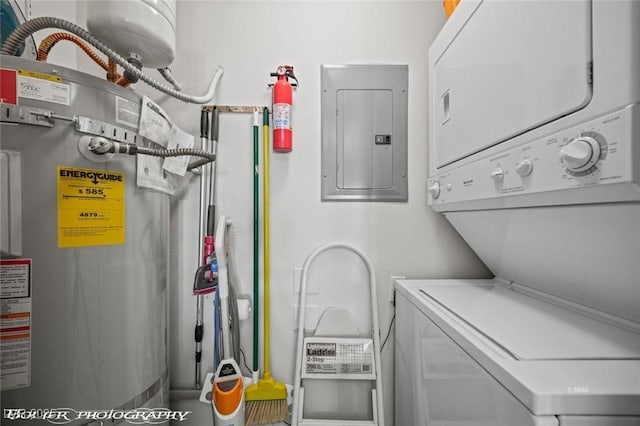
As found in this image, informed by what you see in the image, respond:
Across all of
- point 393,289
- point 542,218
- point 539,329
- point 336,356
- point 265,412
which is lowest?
point 265,412

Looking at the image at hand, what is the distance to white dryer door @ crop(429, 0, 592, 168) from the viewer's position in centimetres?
50

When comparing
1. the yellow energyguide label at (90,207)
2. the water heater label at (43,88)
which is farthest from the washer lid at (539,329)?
the water heater label at (43,88)

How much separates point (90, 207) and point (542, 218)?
1.16m

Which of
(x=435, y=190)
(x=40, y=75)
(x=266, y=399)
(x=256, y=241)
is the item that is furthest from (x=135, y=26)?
(x=266, y=399)

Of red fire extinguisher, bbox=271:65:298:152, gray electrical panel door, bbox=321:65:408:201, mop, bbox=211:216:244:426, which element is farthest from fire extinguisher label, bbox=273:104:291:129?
mop, bbox=211:216:244:426

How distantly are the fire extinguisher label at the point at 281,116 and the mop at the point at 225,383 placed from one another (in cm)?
55

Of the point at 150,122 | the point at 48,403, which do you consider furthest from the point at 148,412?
the point at 150,122

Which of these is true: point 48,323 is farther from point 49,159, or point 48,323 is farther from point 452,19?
point 452,19

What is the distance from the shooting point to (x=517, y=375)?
0.43 meters

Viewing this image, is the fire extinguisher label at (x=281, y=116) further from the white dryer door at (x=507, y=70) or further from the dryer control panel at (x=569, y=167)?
the dryer control panel at (x=569, y=167)

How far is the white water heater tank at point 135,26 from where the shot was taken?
753 mm

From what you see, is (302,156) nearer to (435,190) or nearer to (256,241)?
(256,241)

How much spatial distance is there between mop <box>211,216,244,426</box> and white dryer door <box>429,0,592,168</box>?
3.10 feet

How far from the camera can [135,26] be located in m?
0.77
